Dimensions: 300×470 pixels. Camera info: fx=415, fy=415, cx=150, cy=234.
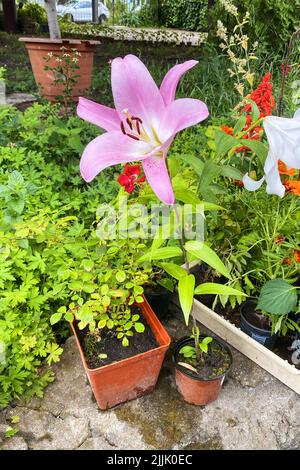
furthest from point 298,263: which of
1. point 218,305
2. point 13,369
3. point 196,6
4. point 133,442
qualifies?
point 196,6

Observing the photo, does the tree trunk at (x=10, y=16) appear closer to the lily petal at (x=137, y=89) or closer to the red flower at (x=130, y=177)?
the red flower at (x=130, y=177)

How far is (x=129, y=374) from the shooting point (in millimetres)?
1301

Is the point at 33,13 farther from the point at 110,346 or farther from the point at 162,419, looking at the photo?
the point at 162,419

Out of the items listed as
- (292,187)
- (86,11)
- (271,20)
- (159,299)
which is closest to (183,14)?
(86,11)

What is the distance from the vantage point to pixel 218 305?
67.4 inches

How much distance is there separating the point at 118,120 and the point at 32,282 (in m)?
0.69

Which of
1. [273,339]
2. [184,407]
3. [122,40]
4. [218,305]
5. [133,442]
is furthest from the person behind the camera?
[122,40]

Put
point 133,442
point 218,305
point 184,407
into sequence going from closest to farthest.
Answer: point 133,442 → point 184,407 → point 218,305

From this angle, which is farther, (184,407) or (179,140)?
(179,140)

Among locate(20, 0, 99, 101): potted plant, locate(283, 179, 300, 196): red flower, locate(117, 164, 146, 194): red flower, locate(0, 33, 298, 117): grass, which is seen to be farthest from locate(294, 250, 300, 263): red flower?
locate(20, 0, 99, 101): potted plant

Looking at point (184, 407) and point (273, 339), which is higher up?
point (273, 339)

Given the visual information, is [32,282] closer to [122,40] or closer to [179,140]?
[179,140]

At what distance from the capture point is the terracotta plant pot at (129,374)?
124cm

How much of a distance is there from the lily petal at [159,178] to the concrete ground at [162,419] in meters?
0.87
